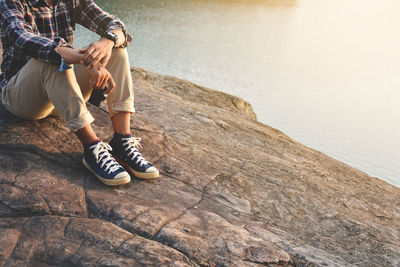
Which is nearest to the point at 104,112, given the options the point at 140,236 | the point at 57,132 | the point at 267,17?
the point at 57,132

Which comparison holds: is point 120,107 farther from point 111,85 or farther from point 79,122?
point 79,122

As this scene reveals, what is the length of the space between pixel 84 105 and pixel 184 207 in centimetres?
124

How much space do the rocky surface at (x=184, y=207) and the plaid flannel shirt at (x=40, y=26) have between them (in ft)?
2.17

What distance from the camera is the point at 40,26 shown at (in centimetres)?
369

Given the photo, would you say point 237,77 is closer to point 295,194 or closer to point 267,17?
point 295,194

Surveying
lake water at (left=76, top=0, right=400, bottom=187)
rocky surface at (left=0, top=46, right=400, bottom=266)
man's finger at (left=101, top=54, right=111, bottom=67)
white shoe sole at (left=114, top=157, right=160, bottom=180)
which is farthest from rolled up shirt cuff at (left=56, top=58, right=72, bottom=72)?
lake water at (left=76, top=0, right=400, bottom=187)

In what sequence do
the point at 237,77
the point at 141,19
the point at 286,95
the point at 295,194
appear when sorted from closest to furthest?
the point at 295,194, the point at 286,95, the point at 237,77, the point at 141,19

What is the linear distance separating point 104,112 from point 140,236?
2.34 m

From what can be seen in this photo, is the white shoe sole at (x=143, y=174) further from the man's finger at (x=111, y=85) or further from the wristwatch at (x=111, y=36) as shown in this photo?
the wristwatch at (x=111, y=36)

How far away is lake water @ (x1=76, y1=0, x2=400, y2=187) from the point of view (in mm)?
13953

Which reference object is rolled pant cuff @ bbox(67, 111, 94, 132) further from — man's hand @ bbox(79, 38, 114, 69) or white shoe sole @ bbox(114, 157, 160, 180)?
white shoe sole @ bbox(114, 157, 160, 180)

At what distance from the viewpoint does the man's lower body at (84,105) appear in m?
3.21

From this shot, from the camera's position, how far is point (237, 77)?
18.5 m

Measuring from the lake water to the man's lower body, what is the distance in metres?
9.72
